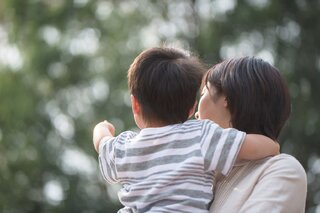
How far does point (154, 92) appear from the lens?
1902 mm

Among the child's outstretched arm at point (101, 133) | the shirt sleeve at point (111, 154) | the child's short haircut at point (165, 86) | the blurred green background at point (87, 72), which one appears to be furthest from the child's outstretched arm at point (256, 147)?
the blurred green background at point (87, 72)

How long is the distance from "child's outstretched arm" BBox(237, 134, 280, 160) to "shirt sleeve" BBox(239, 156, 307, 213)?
0.16ft

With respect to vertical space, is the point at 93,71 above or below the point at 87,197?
above

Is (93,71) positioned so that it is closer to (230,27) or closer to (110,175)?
(230,27)

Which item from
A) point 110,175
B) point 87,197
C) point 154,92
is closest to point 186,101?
point 154,92

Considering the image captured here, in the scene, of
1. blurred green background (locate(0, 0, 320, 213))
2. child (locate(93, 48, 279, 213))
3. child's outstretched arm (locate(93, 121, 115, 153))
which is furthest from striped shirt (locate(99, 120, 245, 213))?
blurred green background (locate(0, 0, 320, 213))

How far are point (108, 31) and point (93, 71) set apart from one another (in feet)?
Answer: 1.53

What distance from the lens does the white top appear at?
1771mm

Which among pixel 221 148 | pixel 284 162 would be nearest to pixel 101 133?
pixel 221 148

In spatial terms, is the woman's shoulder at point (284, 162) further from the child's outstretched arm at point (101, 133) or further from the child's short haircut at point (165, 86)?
the child's outstretched arm at point (101, 133)

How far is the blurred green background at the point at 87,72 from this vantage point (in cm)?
853

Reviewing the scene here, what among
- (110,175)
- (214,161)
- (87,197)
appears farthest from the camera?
(87,197)

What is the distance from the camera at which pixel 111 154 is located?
1.96 metres

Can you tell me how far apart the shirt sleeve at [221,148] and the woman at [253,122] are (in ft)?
0.24
